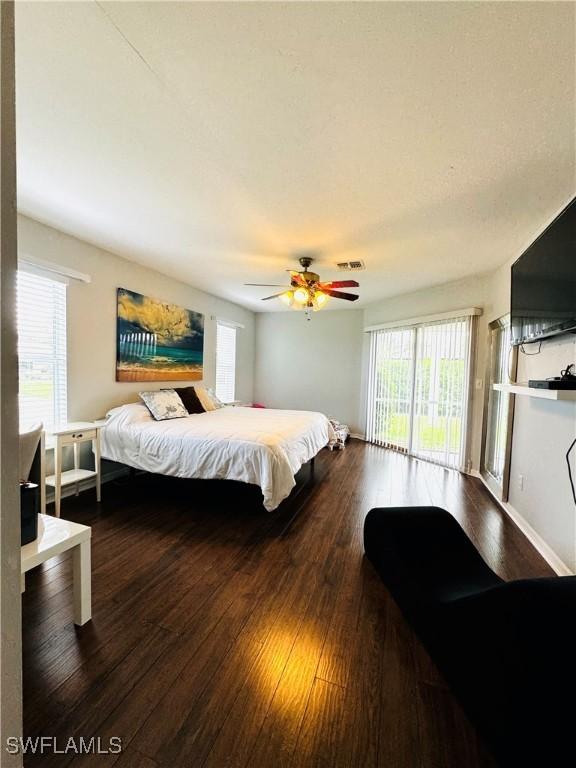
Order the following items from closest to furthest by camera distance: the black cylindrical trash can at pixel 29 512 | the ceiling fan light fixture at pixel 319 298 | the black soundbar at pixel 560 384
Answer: the black cylindrical trash can at pixel 29 512
the black soundbar at pixel 560 384
the ceiling fan light fixture at pixel 319 298

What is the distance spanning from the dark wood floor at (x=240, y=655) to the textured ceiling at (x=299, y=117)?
2.55 metres

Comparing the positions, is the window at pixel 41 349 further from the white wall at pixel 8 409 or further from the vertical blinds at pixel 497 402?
the vertical blinds at pixel 497 402

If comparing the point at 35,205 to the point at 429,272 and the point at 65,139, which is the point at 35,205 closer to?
the point at 65,139

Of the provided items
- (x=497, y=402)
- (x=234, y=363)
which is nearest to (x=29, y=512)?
(x=497, y=402)

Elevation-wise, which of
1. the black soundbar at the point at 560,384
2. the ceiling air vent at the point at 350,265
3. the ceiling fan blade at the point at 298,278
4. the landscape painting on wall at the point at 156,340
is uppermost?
the ceiling air vent at the point at 350,265

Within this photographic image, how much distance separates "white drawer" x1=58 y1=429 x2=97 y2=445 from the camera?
2639 mm

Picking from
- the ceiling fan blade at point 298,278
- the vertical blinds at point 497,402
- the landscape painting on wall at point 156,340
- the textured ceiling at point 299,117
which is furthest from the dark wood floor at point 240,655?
the textured ceiling at point 299,117

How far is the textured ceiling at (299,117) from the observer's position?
3.63ft

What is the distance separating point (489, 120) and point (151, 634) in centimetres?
300

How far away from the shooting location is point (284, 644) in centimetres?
143

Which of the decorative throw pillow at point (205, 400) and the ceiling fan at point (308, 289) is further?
the decorative throw pillow at point (205, 400)

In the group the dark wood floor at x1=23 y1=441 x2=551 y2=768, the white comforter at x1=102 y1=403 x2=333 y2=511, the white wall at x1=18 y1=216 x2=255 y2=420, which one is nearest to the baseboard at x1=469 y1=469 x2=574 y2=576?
the dark wood floor at x1=23 y1=441 x2=551 y2=768

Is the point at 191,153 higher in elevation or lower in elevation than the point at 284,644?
higher

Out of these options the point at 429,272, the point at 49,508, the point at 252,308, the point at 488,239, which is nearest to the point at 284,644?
the point at 49,508
